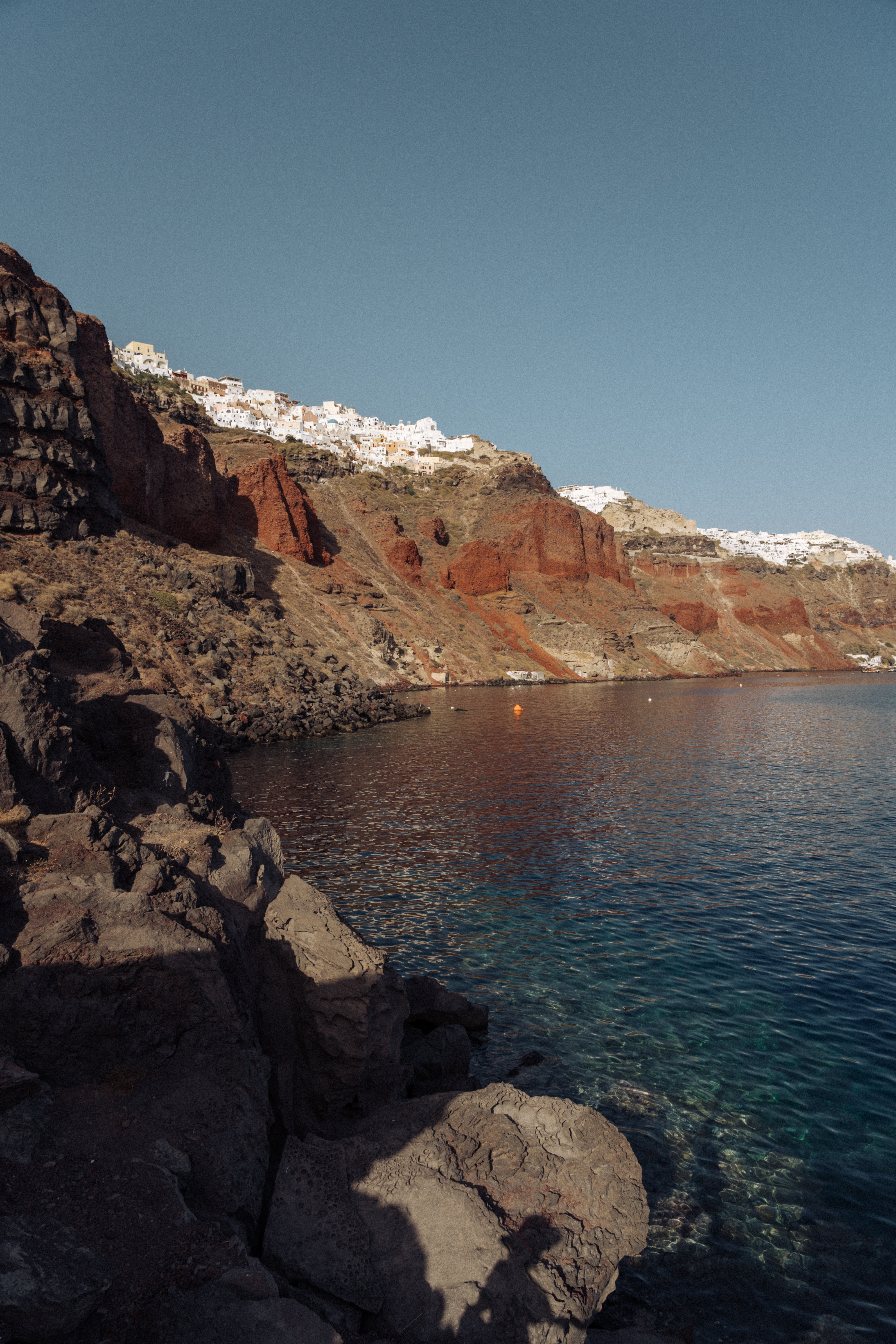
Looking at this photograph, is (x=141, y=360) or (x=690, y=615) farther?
(x=141, y=360)

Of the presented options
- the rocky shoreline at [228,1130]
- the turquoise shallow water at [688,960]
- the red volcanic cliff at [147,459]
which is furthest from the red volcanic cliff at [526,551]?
the rocky shoreline at [228,1130]

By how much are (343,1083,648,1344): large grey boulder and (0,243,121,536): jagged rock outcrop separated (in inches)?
2025

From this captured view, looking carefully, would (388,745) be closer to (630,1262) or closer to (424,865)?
(424,865)

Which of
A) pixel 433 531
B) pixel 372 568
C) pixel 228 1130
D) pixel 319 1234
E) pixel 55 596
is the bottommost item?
pixel 319 1234

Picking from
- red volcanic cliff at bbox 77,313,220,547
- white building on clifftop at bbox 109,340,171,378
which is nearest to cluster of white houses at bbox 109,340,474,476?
white building on clifftop at bbox 109,340,171,378

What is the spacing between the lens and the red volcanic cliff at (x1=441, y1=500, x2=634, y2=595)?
110 metres

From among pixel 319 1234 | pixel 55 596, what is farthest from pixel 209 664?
pixel 319 1234

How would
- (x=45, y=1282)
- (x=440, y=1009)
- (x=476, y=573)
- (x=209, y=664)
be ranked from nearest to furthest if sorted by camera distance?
1. (x=45, y=1282)
2. (x=440, y=1009)
3. (x=209, y=664)
4. (x=476, y=573)

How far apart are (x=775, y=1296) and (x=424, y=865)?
47.8ft

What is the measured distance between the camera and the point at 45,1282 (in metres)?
4.40

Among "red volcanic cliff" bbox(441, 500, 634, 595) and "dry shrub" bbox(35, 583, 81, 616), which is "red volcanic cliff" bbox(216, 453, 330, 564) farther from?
"dry shrub" bbox(35, 583, 81, 616)

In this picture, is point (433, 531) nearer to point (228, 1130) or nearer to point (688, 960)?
point (688, 960)

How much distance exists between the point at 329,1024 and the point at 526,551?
112 m

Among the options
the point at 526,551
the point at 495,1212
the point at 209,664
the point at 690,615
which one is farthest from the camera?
the point at 690,615
